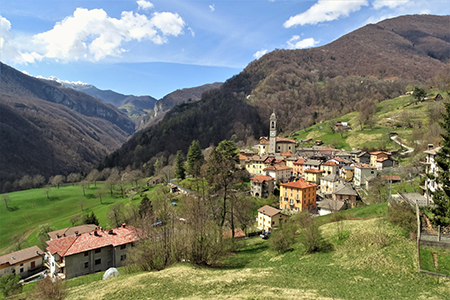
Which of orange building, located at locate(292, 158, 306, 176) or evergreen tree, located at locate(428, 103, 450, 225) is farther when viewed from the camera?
orange building, located at locate(292, 158, 306, 176)

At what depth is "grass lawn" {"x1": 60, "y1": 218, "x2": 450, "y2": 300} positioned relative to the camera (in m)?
13.7

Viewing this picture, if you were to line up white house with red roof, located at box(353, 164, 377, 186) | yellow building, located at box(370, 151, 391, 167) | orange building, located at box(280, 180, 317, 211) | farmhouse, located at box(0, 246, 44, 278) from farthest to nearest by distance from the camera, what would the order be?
yellow building, located at box(370, 151, 391, 167) < white house with red roof, located at box(353, 164, 377, 186) < orange building, located at box(280, 180, 317, 211) < farmhouse, located at box(0, 246, 44, 278)

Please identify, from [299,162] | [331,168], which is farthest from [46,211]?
[331,168]

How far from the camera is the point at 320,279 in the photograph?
16.3m

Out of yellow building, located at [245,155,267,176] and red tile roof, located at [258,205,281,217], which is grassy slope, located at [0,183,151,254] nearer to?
yellow building, located at [245,155,267,176]

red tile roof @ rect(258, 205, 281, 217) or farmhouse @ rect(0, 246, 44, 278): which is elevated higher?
red tile roof @ rect(258, 205, 281, 217)

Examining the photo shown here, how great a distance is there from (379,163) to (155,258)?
55.7 m

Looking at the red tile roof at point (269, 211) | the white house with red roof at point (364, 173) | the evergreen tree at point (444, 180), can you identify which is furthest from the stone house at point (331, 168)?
the evergreen tree at point (444, 180)

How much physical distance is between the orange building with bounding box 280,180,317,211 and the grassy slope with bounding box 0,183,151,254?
120ft

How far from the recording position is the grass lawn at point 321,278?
45.0 feet

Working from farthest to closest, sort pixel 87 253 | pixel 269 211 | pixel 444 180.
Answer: pixel 269 211
pixel 87 253
pixel 444 180

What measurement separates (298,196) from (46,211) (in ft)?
221

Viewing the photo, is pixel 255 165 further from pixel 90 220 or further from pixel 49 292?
pixel 49 292

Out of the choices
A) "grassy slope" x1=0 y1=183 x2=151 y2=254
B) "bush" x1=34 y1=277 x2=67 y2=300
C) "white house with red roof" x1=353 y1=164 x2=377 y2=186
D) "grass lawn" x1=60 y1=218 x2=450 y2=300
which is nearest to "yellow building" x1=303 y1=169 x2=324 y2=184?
"white house with red roof" x1=353 y1=164 x2=377 y2=186
